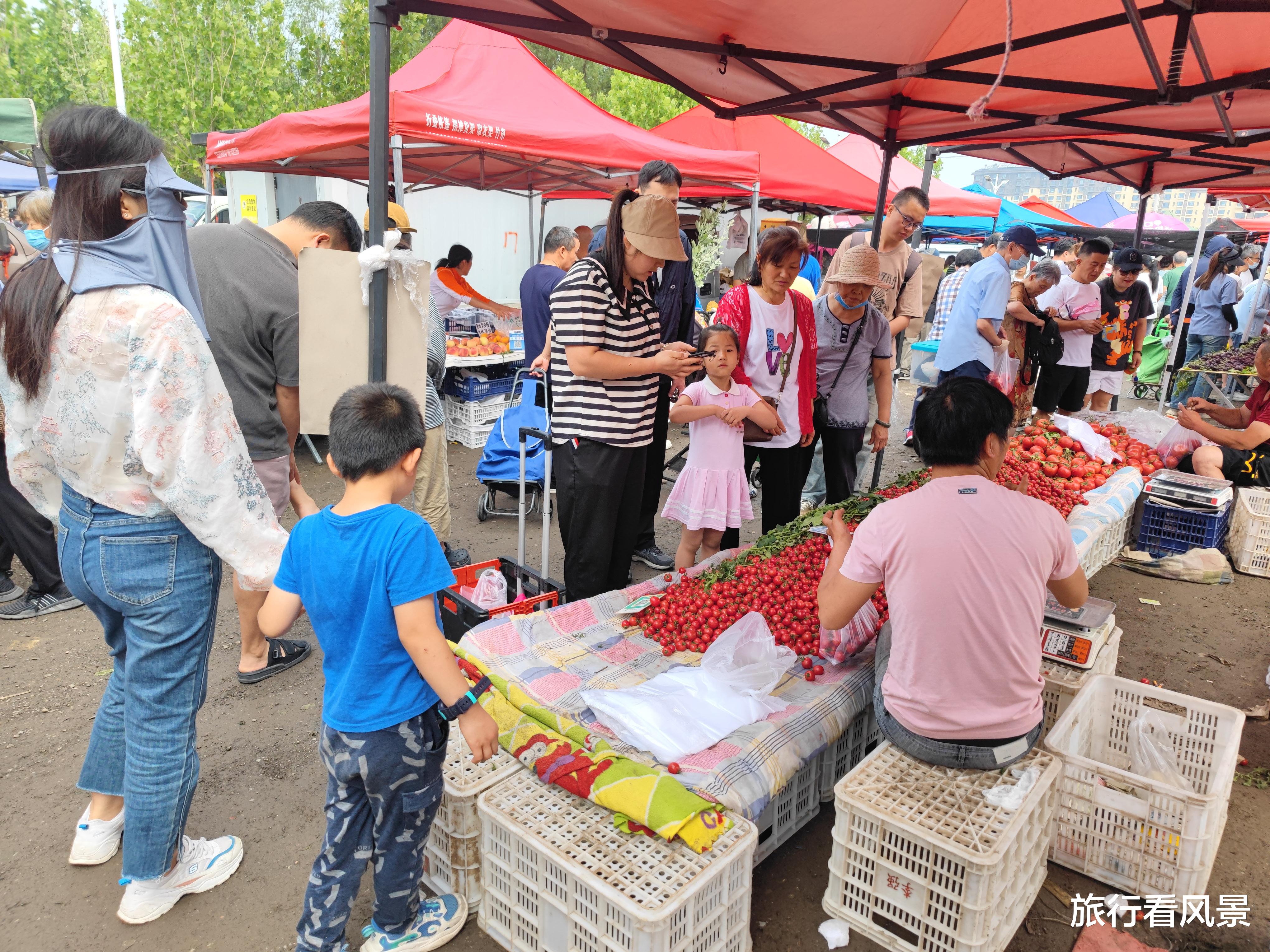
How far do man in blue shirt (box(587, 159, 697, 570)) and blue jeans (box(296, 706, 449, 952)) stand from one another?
216cm

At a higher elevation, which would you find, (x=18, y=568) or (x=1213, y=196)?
(x=1213, y=196)

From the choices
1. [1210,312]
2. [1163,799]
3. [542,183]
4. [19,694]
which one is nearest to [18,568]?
[19,694]

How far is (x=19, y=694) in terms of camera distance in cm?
365

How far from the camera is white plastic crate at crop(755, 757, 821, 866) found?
266 centimetres

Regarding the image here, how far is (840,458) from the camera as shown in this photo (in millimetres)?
5031

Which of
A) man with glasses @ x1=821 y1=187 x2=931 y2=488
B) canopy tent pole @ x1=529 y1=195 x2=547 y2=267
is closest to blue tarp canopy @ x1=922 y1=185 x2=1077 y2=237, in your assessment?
canopy tent pole @ x1=529 y1=195 x2=547 y2=267

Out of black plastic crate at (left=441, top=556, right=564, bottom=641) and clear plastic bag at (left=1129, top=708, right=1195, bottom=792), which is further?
black plastic crate at (left=441, top=556, right=564, bottom=641)

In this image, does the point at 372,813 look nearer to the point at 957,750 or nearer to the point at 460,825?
the point at 460,825

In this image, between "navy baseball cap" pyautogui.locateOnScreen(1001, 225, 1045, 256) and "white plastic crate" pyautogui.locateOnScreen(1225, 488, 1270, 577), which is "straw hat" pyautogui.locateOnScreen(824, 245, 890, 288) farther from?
"white plastic crate" pyautogui.locateOnScreen(1225, 488, 1270, 577)

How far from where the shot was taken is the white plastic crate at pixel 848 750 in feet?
9.57

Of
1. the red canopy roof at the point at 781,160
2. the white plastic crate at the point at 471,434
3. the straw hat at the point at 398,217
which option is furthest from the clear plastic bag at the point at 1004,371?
the red canopy roof at the point at 781,160

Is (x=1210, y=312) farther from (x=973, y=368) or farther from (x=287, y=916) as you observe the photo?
(x=287, y=916)

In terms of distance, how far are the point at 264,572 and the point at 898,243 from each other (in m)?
4.86

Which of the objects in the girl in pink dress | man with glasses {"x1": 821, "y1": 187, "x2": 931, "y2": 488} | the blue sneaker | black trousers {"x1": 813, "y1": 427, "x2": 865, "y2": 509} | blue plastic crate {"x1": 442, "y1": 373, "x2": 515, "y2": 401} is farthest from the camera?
blue plastic crate {"x1": 442, "y1": 373, "x2": 515, "y2": 401}
